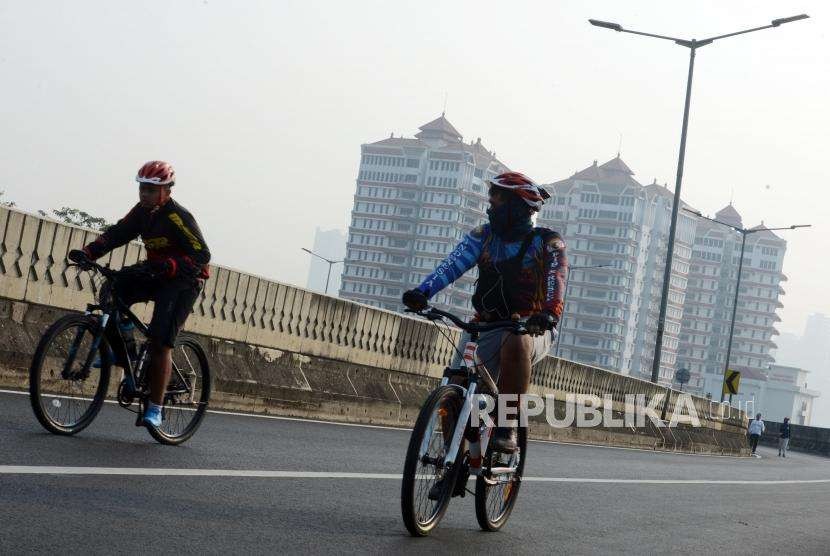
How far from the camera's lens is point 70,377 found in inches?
310

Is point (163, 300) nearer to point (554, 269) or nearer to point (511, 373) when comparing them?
point (511, 373)

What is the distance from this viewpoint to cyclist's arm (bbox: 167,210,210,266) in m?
8.19

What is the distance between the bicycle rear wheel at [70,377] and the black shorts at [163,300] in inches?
12.4

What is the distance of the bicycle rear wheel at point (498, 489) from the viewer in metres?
6.87

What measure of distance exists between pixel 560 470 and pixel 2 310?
588 centimetres

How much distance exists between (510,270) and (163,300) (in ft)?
8.29

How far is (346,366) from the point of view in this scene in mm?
16422

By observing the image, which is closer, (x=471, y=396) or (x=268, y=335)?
(x=471, y=396)

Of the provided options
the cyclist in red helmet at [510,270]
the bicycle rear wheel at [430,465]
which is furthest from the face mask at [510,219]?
the bicycle rear wheel at [430,465]

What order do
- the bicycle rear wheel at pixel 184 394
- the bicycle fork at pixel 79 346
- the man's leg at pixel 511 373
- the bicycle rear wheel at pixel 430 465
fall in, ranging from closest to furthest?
the bicycle rear wheel at pixel 430 465
the man's leg at pixel 511 373
the bicycle fork at pixel 79 346
the bicycle rear wheel at pixel 184 394
